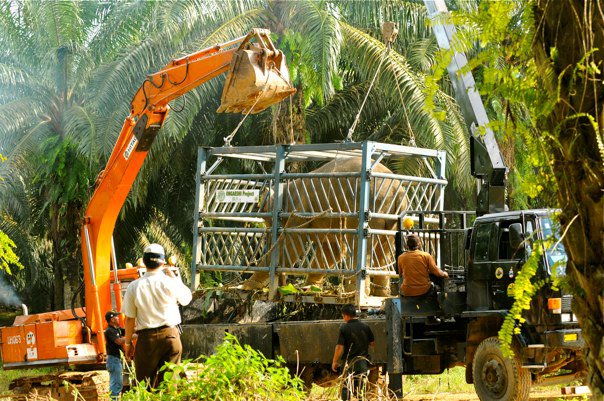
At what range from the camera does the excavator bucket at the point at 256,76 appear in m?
12.3

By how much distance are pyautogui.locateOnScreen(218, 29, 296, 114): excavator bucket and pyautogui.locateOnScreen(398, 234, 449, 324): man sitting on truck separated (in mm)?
2465

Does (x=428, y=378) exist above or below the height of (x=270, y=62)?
below

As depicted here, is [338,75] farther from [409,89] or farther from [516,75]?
[516,75]

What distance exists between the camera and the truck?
11.1 meters

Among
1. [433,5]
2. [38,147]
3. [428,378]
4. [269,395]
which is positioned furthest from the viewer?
[38,147]

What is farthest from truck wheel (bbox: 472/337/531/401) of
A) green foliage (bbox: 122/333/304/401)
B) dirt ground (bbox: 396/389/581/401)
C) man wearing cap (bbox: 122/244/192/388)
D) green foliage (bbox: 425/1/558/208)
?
green foliage (bbox: 425/1/558/208)

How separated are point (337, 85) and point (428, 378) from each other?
22.2 feet

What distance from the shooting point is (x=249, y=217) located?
13.8 m

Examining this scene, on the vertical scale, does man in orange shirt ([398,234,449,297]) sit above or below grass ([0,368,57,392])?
above

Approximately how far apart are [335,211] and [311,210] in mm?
503

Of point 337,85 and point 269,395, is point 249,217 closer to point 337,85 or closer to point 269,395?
point 269,395

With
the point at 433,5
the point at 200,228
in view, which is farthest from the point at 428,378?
the point at 433,5

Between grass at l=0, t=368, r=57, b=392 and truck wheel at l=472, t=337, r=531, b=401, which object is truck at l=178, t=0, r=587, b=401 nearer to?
truck wheel at l=472, t=337, r=531, b=401

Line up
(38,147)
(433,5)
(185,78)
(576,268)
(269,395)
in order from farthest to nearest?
1. (38,147)
2. (433,5)
3. (185,78)
4. (269,395)
5. (576,268)
